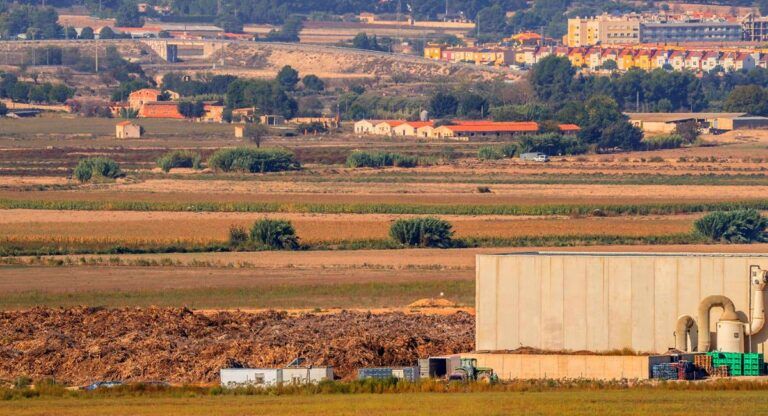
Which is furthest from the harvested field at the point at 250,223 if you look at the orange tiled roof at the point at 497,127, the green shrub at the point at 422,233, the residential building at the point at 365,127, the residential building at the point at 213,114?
the residential building at the point at 213,114

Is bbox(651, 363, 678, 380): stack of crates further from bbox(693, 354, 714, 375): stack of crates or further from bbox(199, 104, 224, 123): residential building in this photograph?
bbox(199, 104, 224, 123): residential building

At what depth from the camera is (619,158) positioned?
356 ft

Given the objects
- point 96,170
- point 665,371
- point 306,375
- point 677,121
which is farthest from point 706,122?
point 306,375

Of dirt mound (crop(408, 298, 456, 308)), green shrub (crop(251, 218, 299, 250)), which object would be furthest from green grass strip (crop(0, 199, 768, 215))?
dirt mound (crop(408, 298, 456, 308))

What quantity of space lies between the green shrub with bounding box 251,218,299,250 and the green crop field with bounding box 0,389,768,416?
27762 millimetres

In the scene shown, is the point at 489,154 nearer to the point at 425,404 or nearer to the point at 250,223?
the point at 250,223

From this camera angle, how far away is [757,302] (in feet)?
109

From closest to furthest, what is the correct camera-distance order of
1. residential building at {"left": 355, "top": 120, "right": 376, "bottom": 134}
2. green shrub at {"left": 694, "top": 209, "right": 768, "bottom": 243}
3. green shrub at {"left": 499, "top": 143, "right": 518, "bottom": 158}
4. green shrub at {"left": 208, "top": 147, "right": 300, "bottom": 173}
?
1. green shrub at {"left": 694, "top": 209, "right": 768, "bottom": 243}
2. green shrub at {"left": 208, "top": 147, "right": 300, "bottom": 173}
3. green shrub at {"left": 499, "top": 143, "right": 518, "bottom": 158}
4. residential building at {"left": 355, "top": 120, "right": 376, "bottom": 134}

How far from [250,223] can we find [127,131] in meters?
63.3

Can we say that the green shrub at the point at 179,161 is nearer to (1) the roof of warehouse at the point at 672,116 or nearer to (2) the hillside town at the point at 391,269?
(2) the hillside town at the point at 391,269

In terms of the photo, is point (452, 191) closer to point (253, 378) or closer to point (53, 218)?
point (53, 218)

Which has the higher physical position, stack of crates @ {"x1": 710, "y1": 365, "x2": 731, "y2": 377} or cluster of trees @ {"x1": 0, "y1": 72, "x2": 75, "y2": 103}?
cluster of trees @ {"x1": 0, "y1": 72, "x2": 75, "y2": 103}

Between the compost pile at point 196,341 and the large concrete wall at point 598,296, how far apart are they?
1758 millimetres

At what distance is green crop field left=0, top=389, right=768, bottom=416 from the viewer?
93.3 feet
